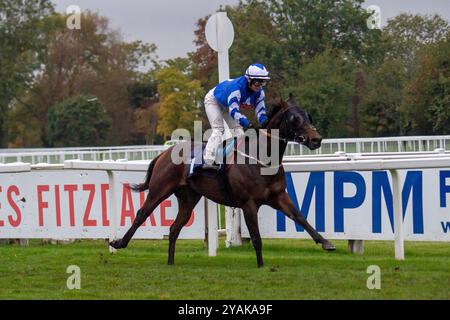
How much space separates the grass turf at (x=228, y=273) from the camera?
778cm

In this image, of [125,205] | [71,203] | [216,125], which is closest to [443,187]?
[216,125]

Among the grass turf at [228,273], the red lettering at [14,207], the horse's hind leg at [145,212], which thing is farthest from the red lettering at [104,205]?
the horse's hind leg at [145,212]

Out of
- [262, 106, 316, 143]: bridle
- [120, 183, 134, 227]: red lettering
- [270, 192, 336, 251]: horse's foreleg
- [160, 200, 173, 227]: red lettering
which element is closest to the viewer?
[270, 192, 336, 251]: horse's foreleg

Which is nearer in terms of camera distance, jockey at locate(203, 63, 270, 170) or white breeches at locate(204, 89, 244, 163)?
jockey at locate(203, 63, 270, 170)

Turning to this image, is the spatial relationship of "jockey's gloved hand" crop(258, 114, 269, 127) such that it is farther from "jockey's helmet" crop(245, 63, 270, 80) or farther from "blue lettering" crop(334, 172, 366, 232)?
"blue lettering" crop(334, 172, 366, 232)

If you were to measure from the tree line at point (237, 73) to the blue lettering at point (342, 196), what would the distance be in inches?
794

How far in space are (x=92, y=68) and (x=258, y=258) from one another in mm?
57231

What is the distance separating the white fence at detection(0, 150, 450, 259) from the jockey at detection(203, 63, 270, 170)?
29.9 inches

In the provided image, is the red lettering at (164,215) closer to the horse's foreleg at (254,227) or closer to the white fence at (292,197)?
the white fence at (292,197)

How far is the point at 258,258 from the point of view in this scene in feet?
30.8

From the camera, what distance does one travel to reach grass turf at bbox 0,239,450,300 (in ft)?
25.5

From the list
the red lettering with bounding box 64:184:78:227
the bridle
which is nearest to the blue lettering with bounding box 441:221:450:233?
the bridle

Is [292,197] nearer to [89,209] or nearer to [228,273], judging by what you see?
[228,273]
